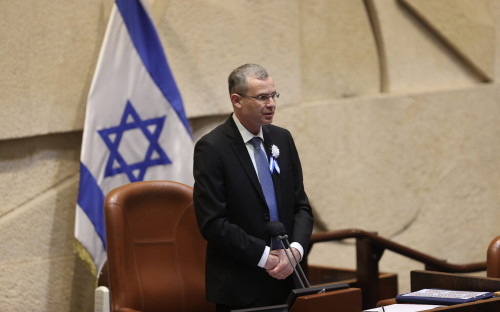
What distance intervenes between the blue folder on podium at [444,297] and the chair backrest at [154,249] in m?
0.91

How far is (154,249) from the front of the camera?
3715 millimetres

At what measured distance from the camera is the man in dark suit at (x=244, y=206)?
3.15 metres

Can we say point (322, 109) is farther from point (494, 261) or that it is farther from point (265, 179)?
point (265, 179)

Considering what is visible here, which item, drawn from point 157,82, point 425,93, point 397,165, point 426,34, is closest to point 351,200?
point 397,165

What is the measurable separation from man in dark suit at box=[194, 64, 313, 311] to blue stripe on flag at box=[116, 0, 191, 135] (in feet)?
5.66

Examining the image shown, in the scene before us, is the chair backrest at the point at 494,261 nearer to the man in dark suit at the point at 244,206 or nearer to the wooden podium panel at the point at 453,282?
the wooden podium panel at the point at 453,282

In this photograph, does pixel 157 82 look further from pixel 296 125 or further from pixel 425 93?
pixel 425 93

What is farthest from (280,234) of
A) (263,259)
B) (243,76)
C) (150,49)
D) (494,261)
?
(150,49)

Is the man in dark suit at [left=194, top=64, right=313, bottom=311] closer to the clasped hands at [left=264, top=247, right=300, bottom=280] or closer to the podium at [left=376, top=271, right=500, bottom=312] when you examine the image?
the clasped hands at [left=264, top=247, right=300, bottom=280]

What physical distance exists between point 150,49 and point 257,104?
193cm

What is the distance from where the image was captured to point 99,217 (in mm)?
4730

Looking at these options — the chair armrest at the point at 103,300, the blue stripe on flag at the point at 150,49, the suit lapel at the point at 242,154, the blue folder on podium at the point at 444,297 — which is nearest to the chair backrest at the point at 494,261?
the blue folder on podium at the point at 444,297

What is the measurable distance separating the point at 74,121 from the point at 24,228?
65 cm

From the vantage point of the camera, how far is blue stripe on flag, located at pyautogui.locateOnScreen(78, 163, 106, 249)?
469cm
